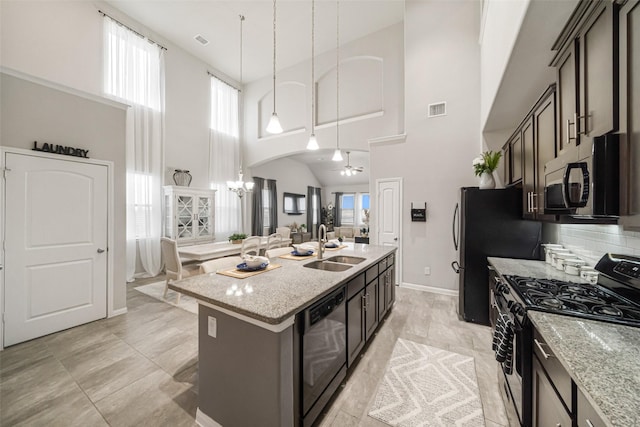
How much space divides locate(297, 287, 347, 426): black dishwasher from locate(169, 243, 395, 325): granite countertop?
9 centimetres

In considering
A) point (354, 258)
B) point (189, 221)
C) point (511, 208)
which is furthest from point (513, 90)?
point (189, 221)

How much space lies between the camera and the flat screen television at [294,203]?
9203 millimetres

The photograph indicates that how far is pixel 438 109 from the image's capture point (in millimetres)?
4203

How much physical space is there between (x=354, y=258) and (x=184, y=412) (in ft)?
6.19

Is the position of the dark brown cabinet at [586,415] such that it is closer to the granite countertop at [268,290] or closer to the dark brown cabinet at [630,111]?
the dark brown cabinet at [630,111]

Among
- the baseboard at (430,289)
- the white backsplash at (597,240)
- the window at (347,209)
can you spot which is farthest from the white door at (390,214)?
the window at (347,209)

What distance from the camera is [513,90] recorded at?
8.03 feet

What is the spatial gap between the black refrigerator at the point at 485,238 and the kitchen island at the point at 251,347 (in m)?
2.18

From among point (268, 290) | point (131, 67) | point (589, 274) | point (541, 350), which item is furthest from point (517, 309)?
point (131, 67)

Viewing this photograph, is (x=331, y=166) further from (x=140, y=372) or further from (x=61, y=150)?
(x=140, y=372)

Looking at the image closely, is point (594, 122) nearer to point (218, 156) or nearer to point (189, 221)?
point (189, 221)

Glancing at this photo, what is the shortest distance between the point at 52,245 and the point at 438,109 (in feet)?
18.9

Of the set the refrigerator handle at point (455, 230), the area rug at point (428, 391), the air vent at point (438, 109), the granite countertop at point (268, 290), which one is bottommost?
the area rug at point (428, 391)

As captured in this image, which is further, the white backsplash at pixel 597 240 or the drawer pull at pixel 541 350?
the white backsplash at pixel 597 240
